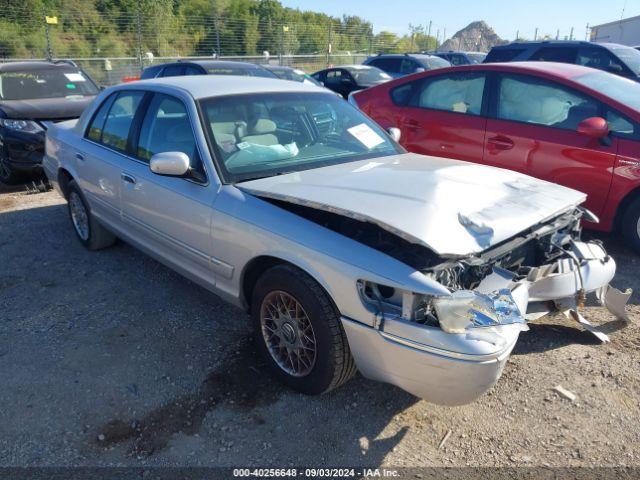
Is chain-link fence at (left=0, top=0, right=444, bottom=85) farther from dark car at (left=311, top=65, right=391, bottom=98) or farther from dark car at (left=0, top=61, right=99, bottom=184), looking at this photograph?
dark car at (left=0, top=61, right=99, bottom=184)

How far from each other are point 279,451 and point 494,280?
1.36 m

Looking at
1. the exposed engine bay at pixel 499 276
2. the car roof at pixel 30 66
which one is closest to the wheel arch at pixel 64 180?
the exposed engine bay at pixel 499 276

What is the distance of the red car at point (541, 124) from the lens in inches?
179

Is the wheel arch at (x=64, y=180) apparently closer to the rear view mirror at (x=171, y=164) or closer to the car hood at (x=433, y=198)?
the rear view mirror at (x=171, y=164)

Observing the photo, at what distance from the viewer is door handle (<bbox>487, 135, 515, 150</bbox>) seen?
5.09 m

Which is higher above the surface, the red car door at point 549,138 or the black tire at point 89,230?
the red car door at point 549,138

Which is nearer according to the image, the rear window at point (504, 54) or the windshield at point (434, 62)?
the rear window at point (504, 54)

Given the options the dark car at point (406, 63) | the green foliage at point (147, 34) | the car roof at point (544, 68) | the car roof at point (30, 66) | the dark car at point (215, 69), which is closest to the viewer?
the car roof at point (544, 68)

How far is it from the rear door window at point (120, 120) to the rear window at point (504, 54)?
8753mm

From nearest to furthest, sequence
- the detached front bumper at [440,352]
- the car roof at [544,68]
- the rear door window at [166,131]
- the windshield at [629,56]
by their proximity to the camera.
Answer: the detached front bumper at [440,352] → the rear door window at [166,131] → the car roof at [544,68] → the windshield at [629,56]

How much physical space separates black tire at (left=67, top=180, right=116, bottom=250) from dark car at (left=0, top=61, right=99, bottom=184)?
189cm

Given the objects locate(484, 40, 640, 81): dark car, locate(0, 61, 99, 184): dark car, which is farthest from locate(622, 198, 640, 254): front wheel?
locate(0, 61, 99, 184): dark car

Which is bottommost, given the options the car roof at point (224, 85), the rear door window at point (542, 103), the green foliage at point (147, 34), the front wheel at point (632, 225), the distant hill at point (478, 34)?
the front wheel at point (632, 225)

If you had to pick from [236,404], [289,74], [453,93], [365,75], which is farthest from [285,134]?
[365,75]
